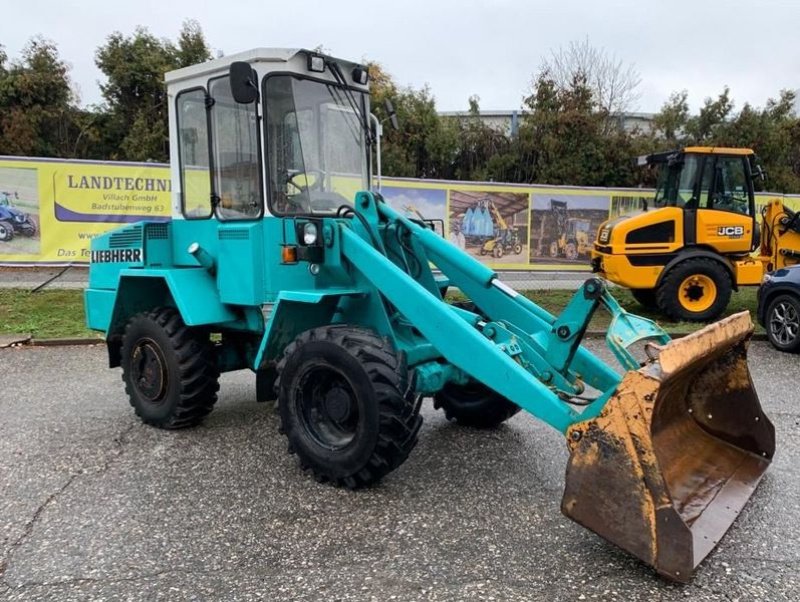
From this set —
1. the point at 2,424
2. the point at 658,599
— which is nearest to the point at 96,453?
the point at 2,424

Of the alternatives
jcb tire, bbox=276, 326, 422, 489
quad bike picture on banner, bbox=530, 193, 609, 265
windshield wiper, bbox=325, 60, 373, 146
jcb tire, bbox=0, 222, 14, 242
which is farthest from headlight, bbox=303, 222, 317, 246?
quad bike picture on banner, bbox=530, 193, 609, 265

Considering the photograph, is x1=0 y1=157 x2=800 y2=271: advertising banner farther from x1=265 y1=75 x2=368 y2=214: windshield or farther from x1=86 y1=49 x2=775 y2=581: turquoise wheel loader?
x1=86 y1=49 x2=775 y2=581: turquoise wheel loader

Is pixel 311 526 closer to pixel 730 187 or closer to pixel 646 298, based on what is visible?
pixel 646 298

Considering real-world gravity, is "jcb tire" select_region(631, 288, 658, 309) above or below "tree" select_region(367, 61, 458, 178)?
below

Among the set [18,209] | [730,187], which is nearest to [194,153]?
[18,209]

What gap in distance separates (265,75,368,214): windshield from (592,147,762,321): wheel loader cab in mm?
6599

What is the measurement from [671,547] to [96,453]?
12.6 ft

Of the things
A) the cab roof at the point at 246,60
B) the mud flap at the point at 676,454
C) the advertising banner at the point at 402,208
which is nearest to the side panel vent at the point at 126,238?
the cab roof at the point at 246,60

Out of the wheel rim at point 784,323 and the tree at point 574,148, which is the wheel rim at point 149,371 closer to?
the wheel rim at point 784,323

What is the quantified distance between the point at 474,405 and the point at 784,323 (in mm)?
5331

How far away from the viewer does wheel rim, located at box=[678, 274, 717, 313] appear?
1008 centimetres

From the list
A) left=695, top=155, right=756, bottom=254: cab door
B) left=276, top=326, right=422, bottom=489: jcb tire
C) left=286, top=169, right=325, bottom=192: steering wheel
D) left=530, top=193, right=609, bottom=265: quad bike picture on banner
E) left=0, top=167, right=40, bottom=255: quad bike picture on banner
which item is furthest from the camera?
left=530, top=193, right=609, bottom=265: quad bike picture on banner

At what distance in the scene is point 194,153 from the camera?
511 cm

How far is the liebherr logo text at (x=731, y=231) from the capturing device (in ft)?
33.7
